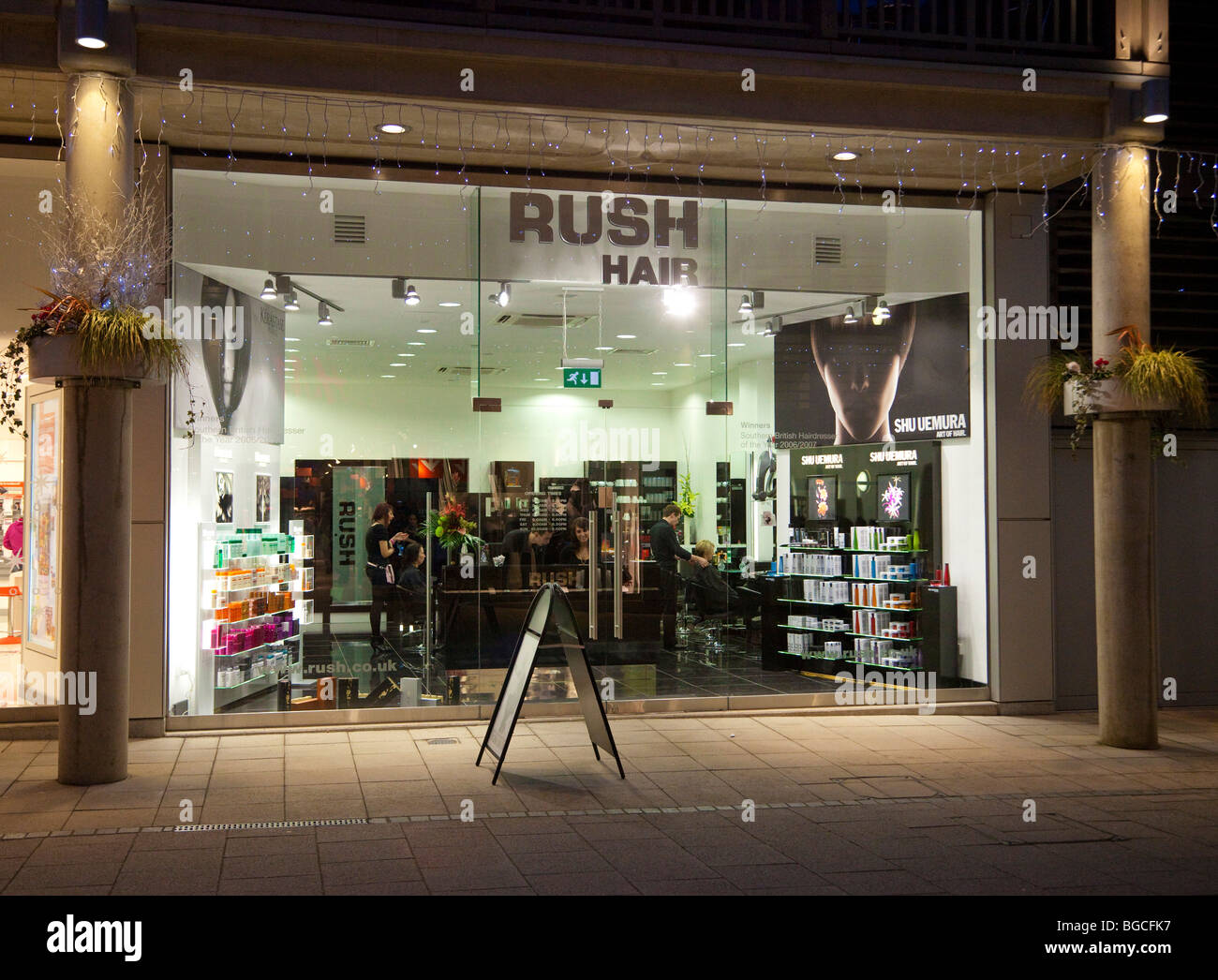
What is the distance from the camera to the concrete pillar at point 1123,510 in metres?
8.20

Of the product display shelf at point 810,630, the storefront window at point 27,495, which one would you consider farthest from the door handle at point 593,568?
the storefront window at point 27,495

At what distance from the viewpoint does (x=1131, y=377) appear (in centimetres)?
805

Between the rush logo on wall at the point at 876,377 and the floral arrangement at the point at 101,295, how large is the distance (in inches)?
196

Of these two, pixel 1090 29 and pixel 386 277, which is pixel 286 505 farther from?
pixel 1090 29

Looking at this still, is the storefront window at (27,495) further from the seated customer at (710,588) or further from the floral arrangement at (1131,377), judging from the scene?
the floral arrangement at (1131,377)

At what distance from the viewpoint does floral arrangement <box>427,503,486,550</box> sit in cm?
895

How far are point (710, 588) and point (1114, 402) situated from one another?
3.26 meters

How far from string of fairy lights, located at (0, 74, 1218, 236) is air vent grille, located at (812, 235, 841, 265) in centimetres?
32

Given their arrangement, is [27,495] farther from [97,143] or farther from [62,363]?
[97,143]

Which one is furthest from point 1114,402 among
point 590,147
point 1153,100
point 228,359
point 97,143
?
point 97,143

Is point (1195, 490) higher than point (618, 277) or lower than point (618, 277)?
lower
